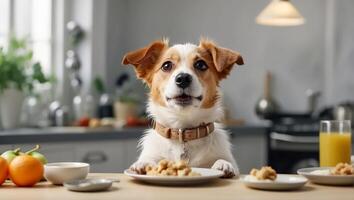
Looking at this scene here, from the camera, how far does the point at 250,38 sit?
463cm

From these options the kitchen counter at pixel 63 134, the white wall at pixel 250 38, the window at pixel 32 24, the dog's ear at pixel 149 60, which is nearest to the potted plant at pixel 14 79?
the kitchen counter at pixel 63 134

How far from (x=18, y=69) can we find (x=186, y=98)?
6.57 feet

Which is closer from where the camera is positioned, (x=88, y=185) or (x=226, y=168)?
(x=88, y=185)

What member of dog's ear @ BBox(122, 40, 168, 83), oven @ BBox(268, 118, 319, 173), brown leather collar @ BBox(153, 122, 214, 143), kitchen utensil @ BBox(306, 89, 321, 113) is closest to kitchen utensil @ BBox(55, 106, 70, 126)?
oven @ BBox(268, 118, 319, 173)

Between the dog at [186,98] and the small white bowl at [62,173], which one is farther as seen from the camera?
the dog at [186,98]

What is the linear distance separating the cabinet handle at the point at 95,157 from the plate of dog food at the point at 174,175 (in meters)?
2.00

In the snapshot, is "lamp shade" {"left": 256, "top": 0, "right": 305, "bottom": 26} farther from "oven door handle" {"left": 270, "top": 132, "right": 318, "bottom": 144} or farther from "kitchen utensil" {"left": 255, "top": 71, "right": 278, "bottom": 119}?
"kitchen utensil" {"left": 255, "top": 71, "right": 278, "bottom": 119}

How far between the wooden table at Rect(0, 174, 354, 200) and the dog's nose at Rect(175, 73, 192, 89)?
0.39 meters

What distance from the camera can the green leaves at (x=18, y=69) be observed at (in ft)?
11.2

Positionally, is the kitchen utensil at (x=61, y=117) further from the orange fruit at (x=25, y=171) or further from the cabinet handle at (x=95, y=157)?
the orange fruit at (x=25, y=171)

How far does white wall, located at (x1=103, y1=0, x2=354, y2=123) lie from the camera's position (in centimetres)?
446

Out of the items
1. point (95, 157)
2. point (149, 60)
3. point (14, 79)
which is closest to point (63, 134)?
point (95, 157)

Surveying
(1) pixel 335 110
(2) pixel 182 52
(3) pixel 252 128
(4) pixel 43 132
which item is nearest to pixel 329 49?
(1) pixel 335 110

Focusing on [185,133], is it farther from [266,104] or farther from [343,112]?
[266,104]
